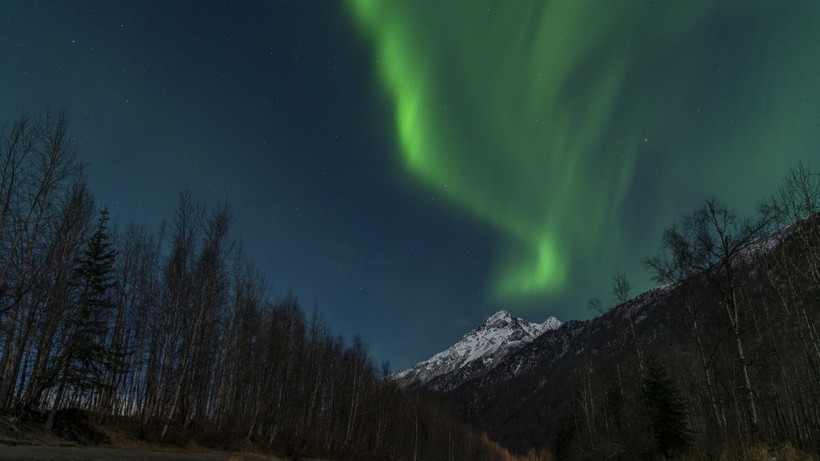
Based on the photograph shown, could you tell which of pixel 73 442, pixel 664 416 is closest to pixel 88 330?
pixel 73 442

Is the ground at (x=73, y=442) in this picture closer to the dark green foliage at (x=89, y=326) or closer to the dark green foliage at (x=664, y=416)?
the dark green foliage at (x=89, y=326)

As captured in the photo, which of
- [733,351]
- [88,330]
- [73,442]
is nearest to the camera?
[73,442]

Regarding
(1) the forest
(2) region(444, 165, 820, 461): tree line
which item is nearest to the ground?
(1) the forest

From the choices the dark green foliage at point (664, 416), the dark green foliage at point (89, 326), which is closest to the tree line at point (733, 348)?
the dark green foliage at point (664, 416)

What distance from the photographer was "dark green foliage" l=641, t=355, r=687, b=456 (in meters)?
28.5

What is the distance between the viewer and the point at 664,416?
29234 millimetres

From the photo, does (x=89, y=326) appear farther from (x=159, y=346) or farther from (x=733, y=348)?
(x=733, y=348)

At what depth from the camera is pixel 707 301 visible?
74.9ft

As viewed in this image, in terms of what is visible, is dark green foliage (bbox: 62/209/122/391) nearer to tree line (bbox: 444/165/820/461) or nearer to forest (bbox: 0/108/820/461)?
forest (bbox: 0/108/820/461)

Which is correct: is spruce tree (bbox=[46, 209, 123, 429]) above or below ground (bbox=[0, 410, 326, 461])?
above

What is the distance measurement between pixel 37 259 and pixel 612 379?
4885 centimetres

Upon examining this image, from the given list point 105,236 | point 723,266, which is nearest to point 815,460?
point 723,266

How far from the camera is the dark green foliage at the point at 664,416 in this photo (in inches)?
1121

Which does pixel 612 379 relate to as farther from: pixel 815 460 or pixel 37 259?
pixel 37 259
